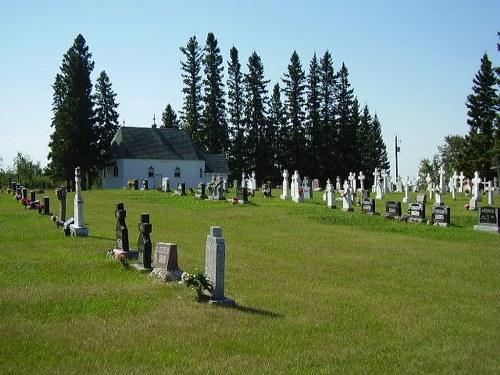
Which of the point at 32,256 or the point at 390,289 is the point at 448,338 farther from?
the point at 32,256

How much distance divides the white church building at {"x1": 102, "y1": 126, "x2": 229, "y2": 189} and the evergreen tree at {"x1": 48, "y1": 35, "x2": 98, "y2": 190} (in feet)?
21.1

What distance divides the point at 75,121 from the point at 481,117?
41.7 meters

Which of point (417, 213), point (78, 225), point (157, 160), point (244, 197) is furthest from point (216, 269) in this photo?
point (157, 160)

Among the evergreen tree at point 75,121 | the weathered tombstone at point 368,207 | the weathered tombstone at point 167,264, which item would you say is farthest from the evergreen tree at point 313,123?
the weathered tombstone at point 167,264

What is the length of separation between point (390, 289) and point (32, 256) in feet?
25.4

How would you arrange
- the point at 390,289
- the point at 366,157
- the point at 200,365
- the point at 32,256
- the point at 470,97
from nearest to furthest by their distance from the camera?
the point at 200,365 < the point at 390,289 < the point at 32,256 < the point at 470,97 < the point at 366,157

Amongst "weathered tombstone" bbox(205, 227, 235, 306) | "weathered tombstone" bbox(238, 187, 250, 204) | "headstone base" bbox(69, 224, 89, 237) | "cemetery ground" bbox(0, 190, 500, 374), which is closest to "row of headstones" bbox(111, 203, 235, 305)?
"weathered tombstone" bbox(205, 227, 235, 306)

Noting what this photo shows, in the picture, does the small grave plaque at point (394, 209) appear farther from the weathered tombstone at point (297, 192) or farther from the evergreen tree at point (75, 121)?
the evergreen tree at point (75, 121)

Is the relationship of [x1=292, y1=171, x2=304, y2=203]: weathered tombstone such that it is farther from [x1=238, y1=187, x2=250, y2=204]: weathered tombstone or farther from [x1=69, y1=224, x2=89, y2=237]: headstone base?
[x1=69, y1=224, x2=89, y2=237]: headstone base

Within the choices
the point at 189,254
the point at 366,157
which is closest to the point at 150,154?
the point at 366,157

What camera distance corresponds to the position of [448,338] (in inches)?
280

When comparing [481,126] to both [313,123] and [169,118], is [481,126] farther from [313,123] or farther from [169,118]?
[169,118]

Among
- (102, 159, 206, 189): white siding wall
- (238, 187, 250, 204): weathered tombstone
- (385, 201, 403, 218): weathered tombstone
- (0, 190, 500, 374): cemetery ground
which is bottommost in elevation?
(0, 190, 500, 374): cemetery ground

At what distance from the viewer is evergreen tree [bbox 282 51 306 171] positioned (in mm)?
72438
